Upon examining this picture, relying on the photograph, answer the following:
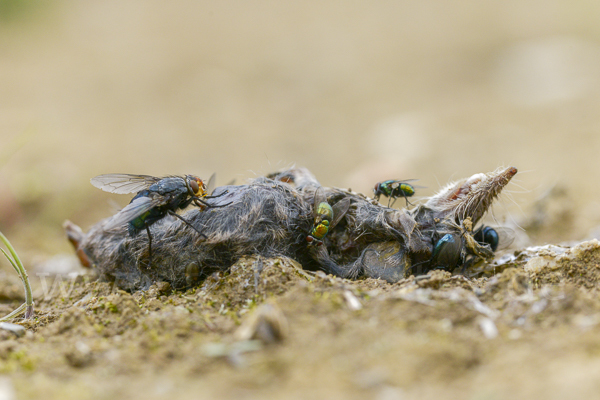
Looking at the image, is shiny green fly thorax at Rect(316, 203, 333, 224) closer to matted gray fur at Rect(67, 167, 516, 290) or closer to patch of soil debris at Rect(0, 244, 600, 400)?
matted gray fur at Rect(67, 167, 516, 290)

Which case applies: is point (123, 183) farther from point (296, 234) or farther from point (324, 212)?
point (324, 212)

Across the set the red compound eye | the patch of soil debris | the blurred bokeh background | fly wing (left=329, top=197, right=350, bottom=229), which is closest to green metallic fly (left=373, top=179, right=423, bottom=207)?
fly wing (left=329, top=197, right=350, bottom=229)

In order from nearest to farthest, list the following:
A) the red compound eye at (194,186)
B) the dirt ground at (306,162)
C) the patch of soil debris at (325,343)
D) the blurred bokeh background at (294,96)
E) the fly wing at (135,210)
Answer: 1. the patch of soil debris at (325,343)
2. the dirt ground at (306,162)
3. the fly wing at (135,210)
4. the red compound eye at (194,186)
5. the blurred bokeh background at (294,96)

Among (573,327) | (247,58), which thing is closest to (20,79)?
(247,58)

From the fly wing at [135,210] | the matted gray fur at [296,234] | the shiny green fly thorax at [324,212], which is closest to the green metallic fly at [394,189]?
the matted gray fur at [296,234]

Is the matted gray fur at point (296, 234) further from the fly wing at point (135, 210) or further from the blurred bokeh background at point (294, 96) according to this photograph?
the blurred bokeh background at point (294, 96)

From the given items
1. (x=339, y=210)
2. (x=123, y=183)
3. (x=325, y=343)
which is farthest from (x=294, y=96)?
(x=325, y=343)
